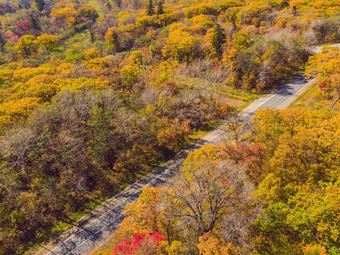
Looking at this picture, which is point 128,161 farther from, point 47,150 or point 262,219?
point 262,219

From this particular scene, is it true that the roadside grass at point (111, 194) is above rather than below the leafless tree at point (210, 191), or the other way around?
below

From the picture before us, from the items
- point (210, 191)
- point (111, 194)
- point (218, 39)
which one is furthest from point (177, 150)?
point (218, 39)

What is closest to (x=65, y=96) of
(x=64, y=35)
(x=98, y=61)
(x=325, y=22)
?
(x=98, y=61)

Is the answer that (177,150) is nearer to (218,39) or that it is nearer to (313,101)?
(313,101)

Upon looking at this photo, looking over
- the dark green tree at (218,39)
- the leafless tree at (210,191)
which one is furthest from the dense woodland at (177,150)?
the dark green tree at (218,39)

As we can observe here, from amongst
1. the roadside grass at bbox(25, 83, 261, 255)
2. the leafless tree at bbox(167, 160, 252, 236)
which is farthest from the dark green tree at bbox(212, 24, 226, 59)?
the leafless tree at bbox(167, 160, 252, 236)

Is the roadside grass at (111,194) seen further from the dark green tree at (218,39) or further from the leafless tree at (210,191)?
the dark green tree at (218,39)

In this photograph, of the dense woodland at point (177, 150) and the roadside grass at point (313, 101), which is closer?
the dense woodland at point (177, 150)

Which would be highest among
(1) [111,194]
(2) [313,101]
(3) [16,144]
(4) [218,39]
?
(4) [218,39]
